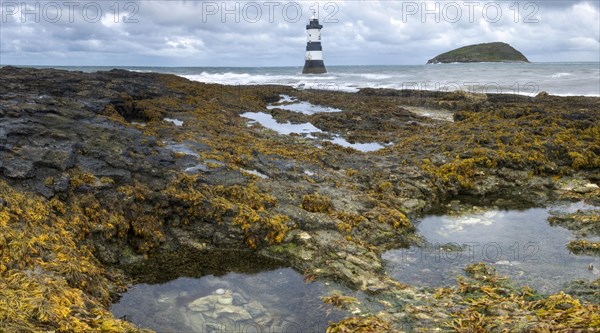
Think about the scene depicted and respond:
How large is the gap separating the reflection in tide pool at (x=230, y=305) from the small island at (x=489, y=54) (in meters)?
117

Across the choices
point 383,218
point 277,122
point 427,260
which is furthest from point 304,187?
point 277,122

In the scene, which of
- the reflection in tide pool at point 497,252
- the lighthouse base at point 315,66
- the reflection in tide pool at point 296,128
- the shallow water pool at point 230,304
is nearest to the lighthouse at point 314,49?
the lighthouse base at point 315,66

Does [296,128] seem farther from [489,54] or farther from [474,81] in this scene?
[489,54]

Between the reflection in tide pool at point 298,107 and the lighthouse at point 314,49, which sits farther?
the lighthouse at point 314,49

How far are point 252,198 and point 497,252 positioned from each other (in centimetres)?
413

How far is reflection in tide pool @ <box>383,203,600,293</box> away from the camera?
6.01 m

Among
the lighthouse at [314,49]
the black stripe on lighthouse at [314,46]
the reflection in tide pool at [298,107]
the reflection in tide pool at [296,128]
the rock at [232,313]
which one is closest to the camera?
the rock at [232,313]

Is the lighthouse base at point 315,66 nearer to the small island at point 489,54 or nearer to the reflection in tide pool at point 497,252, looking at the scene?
the reflection in tide pool at point 497,252

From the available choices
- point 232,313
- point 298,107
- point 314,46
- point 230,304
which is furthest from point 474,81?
point 232,313

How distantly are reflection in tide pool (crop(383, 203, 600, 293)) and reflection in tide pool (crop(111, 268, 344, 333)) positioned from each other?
150 centimetres

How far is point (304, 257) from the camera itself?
6.33m

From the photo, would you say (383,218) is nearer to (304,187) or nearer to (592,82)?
(304,187)

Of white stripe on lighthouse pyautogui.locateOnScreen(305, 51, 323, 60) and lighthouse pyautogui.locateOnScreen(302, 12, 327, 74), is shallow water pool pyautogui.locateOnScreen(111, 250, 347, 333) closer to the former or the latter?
lighthouse pyautogui.locateOnScreen(302, 12, 327, 74)

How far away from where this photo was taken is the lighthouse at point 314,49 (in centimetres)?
5628
